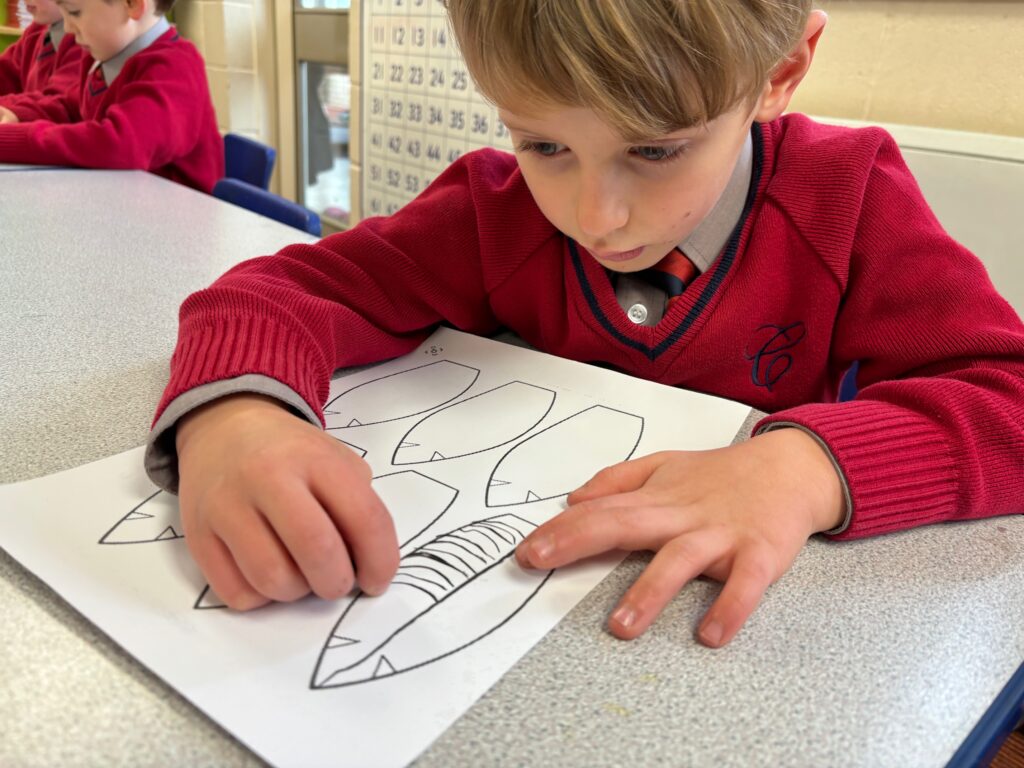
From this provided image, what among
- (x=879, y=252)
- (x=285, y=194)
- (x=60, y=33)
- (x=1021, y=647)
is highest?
(x=60, y=33)

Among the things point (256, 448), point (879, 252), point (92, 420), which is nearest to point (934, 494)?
point (879, 252)

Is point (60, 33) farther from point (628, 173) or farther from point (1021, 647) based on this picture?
point (1021, 647)

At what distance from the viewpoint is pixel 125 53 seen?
4.82ft

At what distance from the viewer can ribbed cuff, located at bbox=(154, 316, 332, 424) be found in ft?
1.25

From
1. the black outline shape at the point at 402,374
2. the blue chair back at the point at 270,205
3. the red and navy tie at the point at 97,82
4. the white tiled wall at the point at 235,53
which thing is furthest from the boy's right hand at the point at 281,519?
the white tiled wall at the point at 235,53

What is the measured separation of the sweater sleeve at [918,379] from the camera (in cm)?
38

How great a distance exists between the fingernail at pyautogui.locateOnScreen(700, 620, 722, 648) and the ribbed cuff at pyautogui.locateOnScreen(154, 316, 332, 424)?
0.23 metres

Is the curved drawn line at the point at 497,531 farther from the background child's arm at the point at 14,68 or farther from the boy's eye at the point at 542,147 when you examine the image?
the background child's arm at the point at 14,68

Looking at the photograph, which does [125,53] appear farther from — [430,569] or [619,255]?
[430,569]

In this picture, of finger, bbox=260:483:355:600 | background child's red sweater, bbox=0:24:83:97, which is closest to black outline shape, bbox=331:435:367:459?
finger, bbox=260:483:355:600

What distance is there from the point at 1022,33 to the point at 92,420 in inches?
43.9

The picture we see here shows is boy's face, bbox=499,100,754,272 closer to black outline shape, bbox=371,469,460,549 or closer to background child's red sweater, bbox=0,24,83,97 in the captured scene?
black outline shape, bbox=371,469,460,549

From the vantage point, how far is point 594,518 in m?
0.33

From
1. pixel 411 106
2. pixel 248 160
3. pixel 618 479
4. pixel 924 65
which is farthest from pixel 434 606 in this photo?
pixel 411 106
